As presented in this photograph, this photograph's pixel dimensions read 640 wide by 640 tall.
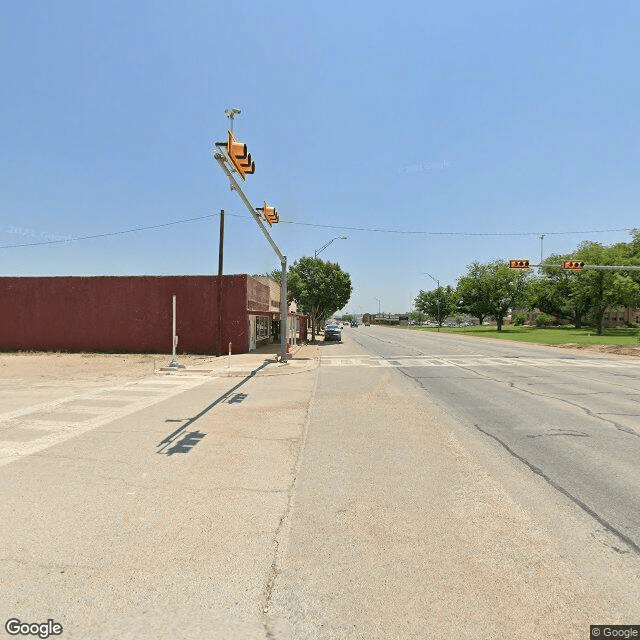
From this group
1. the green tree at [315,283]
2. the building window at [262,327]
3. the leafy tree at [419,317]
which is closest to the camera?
the building window at [262,327]

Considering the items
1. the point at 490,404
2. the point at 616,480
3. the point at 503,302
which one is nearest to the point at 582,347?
the point at 490,404

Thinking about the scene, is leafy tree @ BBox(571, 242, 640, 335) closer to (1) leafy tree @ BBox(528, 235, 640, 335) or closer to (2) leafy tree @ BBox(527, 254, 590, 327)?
(1) leafy tree @ BBox(528, 235, 640, 335)

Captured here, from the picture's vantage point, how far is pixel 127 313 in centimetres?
2588

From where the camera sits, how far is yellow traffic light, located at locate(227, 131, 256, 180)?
8.75 m

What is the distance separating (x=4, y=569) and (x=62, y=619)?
1.02 meters

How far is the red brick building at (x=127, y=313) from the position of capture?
2514 cm

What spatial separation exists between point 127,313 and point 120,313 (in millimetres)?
528

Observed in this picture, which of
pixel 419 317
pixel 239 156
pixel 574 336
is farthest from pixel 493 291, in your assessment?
pixel 419 317

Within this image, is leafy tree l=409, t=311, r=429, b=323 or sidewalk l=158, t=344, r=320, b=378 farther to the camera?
leafy tree l=409, t=311, r=429, b=323

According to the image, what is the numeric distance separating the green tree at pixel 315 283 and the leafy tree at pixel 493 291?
39.0 m

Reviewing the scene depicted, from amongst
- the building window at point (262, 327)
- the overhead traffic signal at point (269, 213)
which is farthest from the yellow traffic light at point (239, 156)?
the building window at point (262, 327)
